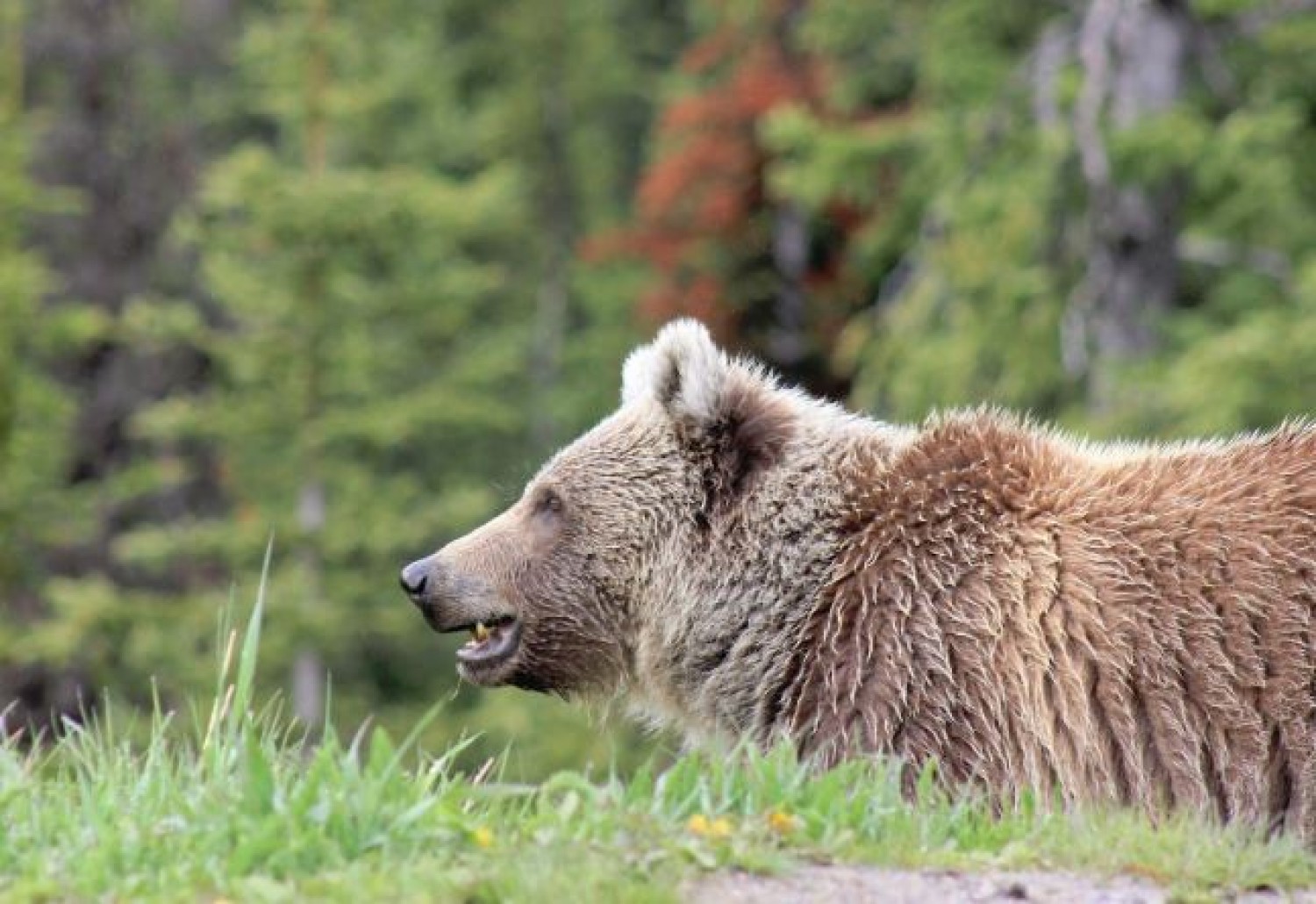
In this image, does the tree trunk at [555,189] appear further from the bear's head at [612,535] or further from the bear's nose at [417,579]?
the bear's nose at [417,579]

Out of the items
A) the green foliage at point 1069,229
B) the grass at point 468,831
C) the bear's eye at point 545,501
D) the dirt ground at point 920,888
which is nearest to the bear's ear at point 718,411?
the bear's eye at point 545,501

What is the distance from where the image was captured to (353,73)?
23.1 metres

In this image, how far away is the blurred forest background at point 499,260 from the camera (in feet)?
53.4

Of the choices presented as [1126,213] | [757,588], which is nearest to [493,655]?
[757,588]

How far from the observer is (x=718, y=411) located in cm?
730

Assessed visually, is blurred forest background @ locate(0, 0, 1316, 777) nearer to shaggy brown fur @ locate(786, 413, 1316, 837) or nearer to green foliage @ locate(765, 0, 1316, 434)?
green foliage @ locate(765, 0, 1316, 434)

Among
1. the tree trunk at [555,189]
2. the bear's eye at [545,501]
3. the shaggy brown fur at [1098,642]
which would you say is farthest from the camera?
the tree trunk at [555,189]

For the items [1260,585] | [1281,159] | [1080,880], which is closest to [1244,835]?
[1080,880]

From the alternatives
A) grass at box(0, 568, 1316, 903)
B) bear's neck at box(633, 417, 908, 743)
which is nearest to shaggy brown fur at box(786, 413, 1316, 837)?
bear's neck at box(633, 417, 908, 743)

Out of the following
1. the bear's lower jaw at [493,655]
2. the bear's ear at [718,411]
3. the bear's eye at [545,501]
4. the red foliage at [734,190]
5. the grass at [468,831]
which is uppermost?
the red foliage at [734,190]

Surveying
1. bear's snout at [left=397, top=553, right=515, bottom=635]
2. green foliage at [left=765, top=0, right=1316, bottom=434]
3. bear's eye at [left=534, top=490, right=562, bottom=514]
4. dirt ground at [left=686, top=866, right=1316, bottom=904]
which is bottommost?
dirt ground at [left=686, top=866, right=1316, bottom=904]

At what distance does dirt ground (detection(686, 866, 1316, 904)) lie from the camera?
4.69 meters

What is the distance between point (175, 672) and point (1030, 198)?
978 centimetres

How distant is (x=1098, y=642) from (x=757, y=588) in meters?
1.13
